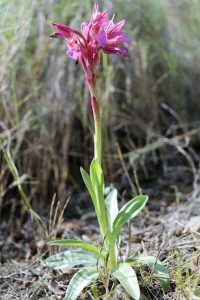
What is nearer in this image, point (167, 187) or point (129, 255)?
point (129, 255)

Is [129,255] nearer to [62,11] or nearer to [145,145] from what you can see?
[145,145]

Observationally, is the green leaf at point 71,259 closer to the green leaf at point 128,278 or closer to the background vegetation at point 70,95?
the green leaf at point 128,278

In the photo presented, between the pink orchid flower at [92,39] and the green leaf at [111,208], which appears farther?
the green leaf at [111,208]

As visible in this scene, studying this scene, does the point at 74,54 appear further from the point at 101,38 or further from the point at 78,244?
the point at 78,244

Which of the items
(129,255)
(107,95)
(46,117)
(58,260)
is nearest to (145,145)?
(107,95)

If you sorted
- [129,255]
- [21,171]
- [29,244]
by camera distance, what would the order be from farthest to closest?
[21,171] < [29,244] < [129,255]

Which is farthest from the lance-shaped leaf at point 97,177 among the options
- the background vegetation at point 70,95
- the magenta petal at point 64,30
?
the background vegetation at point 70,95
